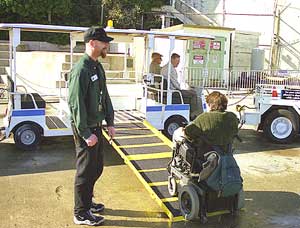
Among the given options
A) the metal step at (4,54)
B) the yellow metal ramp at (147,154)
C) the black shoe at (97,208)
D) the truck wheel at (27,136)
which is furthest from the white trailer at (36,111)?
the metal step at (4,54)

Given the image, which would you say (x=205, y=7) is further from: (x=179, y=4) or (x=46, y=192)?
(x=46, y=192)

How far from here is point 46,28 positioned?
6.98 metres

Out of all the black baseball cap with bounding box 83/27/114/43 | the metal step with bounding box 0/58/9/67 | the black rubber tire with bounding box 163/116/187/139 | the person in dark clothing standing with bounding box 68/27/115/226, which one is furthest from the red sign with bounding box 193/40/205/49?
the black baseball cap with bounding box 83/27/114/43

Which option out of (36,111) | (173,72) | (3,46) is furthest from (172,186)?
(3,46)

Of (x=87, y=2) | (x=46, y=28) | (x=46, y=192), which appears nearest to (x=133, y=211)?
(x=46, y=192)

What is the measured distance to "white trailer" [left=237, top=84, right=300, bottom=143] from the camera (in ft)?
26.9

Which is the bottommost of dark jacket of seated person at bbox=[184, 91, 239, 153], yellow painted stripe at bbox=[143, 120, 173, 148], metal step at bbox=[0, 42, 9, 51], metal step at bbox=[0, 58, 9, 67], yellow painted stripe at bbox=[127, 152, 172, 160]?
yellow painted stripe at bbox=[127, 152, 172, 160]

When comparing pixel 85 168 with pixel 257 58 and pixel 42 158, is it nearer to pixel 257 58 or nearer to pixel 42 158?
pixel 42 158

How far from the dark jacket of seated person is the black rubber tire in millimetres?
3656

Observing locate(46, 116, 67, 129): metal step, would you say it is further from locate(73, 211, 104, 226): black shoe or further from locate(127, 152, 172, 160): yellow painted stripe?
locate(73, 211, 104, 226): black shoe

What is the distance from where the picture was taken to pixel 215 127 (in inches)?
170

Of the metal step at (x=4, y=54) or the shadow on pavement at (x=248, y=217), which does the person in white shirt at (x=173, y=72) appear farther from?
the metal step at (x=4, y=54)

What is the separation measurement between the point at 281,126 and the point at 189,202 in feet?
15.4

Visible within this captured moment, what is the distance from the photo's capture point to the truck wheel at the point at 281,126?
821cm
